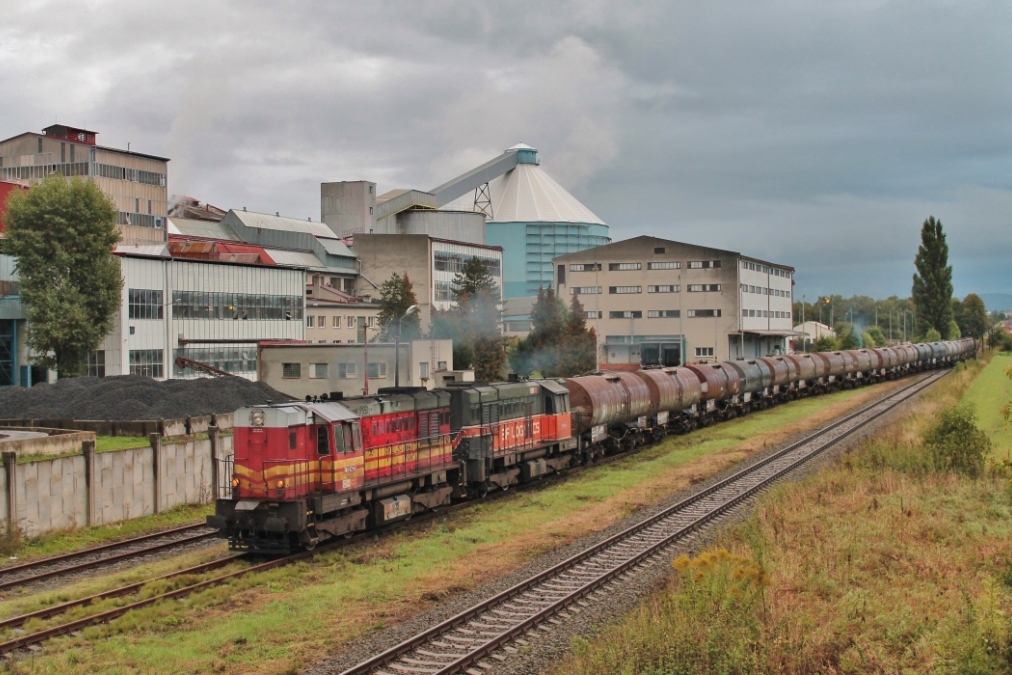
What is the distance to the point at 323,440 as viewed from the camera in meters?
22.5

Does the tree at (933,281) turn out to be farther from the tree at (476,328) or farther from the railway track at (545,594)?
the railway track at (545,594)

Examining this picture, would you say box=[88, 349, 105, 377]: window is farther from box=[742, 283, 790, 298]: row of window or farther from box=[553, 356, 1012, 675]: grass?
box=[742, 283, 790, 298]: row of window

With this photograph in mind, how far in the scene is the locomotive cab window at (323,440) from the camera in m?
22.5

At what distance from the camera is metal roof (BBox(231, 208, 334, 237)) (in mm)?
108312

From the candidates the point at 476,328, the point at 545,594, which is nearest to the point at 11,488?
the point at 545,594

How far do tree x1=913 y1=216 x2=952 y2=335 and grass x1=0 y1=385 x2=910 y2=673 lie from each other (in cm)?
12487

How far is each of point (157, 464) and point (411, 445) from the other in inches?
354

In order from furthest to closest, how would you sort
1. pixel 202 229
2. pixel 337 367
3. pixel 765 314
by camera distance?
1. pixel 765 314
2. pixel 202 229
3. pixel 337 367

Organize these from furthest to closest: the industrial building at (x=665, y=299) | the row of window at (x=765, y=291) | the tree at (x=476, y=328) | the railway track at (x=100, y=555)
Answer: the row of window at (x=765, y=291) < the industrial building at (x=665, y=299) < the tree at (x=476, y=328) < the railway track at (x=100, y=555)

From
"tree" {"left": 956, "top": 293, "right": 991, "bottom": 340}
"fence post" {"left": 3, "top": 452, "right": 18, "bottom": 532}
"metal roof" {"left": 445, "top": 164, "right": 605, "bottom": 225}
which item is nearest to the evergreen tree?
"fence post" {"left": 3, "top": 452, "right": 18, "bottom": 532}

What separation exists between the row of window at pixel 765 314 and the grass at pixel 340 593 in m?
73.6

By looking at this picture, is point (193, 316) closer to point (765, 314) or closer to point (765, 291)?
point (765, 291)

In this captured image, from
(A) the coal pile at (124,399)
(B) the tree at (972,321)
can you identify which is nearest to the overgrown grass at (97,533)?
(A) the coal pile at (124,399)

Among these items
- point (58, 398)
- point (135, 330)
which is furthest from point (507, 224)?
point (58, 398)
